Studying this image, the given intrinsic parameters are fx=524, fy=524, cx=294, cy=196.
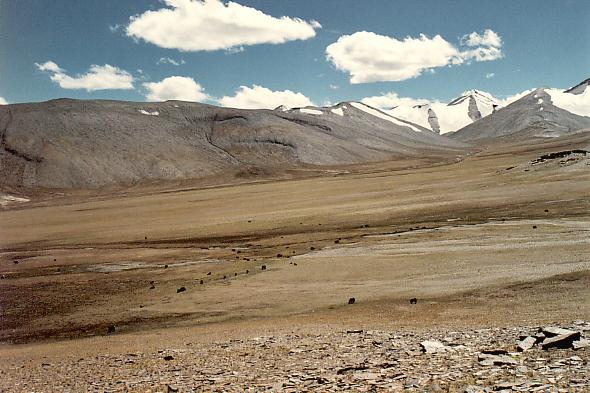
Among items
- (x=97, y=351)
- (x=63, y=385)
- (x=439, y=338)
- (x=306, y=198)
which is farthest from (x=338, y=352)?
(x=306, y=198)

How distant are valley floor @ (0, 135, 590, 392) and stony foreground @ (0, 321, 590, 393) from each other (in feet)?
0.28

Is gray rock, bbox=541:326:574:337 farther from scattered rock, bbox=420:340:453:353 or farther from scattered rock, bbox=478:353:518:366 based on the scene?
scattered rock, bbox=420:340:453:353

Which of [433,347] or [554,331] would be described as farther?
[433,347]

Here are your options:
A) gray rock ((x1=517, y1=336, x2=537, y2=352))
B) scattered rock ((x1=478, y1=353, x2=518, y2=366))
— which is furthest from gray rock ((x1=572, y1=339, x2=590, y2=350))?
scattered rock ((x1=478, y1=353, x2=518, y2=366))

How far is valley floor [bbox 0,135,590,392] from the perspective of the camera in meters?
15.6

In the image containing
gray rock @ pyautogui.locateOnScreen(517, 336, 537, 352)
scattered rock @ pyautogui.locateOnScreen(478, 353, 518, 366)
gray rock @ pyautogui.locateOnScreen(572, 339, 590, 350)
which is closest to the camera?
scattered rock @ pyautogui.locateOnScreen(478, 353, 518, 366)

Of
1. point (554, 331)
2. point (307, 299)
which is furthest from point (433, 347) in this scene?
point (307, 299)

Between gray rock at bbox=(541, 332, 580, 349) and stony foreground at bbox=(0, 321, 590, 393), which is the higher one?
gray rock at bbox=(541, 332, 580, 349)

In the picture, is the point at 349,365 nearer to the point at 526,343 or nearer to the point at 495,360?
the point at 495,360

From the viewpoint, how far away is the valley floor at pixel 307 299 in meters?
15.6

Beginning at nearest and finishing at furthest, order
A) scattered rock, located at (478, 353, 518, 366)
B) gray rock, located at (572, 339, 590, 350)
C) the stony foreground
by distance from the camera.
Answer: the stony foreground < scattered rock, located at (478, 353, 518, 366) < gray rock, located at (572, 339, 590, 350)

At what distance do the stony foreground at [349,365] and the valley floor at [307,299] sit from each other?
85 mm

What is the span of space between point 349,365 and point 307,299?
44.0ft

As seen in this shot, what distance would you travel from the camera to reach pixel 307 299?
95.1ft
